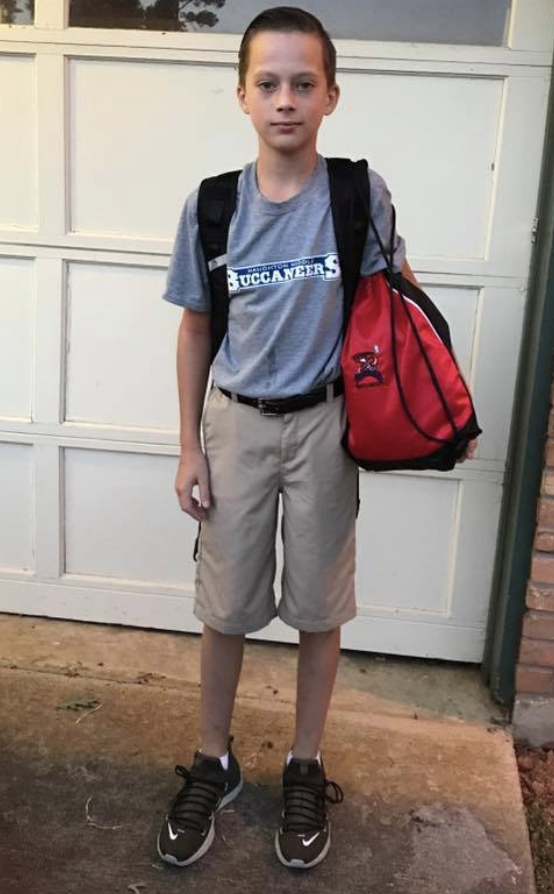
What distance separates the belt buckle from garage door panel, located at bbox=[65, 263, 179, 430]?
3.42ft

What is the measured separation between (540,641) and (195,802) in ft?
3.74

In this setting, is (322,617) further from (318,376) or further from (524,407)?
(524,407)

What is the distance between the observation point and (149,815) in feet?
7.47

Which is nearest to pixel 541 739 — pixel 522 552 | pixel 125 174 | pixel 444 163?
pixel 522 552

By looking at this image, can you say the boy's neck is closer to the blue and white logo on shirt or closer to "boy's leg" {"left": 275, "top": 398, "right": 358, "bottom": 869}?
the blue and white logo on shirt

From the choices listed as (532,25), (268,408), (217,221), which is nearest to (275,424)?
(268,408)

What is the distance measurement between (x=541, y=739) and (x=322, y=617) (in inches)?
43.0

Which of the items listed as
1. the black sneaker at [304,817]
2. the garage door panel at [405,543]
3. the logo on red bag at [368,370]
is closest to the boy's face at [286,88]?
the logo on red bag at [368,370]

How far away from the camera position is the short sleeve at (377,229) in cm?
188

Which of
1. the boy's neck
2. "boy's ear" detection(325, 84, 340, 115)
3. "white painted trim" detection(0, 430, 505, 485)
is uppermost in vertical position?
"boy's ear" detection(325, 84, 340, 115)

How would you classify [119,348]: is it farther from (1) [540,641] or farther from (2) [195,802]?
(1) [540,641]

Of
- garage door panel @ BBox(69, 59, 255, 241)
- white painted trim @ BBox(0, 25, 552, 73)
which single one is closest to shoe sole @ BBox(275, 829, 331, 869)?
garage door panel @ BBox(69, 59, 255, 241)

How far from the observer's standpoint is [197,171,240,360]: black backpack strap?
1.89 m

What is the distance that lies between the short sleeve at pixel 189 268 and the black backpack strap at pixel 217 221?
2cm
